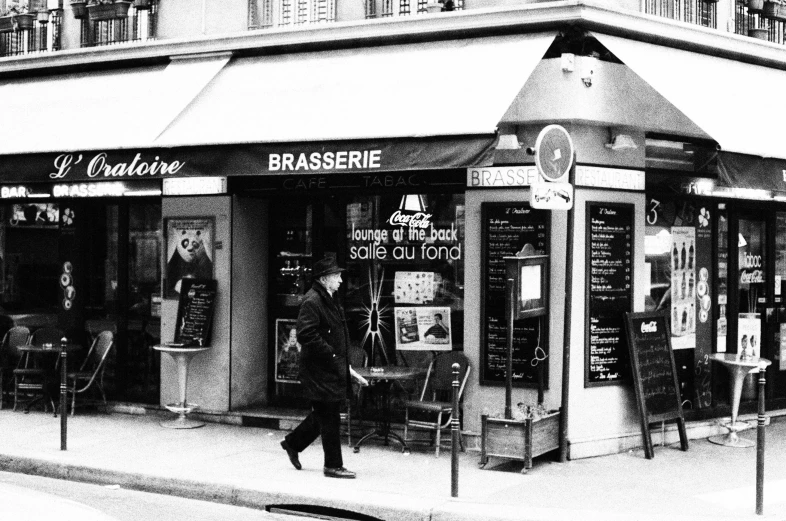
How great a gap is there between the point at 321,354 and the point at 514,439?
2.03m

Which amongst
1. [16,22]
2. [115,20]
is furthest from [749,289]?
[16,22]

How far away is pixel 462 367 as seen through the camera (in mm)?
11148

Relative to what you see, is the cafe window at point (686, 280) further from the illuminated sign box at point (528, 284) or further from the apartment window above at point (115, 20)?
the apartment window above at point (115, 20)

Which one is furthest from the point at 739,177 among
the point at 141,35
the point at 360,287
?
the point at 141,35

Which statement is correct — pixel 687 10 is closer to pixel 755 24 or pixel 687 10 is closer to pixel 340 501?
pixel 755 24

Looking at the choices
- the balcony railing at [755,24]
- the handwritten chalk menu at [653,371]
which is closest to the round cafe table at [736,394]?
the handwritten chalk menu at [653,371]

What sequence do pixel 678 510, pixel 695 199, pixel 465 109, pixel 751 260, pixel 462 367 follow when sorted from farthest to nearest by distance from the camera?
pixel 751 260 < pixel 695 199 < pixel 462 367 < pixel 465 109 < pixel 678 510

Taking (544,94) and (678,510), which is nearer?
(678,510)

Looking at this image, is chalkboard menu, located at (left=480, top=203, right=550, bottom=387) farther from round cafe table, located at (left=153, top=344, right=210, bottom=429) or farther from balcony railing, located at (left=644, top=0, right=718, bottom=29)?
round cafe table, located at (left=153, top=344, right=210, bottom=429)

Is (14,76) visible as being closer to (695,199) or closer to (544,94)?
(544,94)

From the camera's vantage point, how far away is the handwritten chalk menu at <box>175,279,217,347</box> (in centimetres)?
1281

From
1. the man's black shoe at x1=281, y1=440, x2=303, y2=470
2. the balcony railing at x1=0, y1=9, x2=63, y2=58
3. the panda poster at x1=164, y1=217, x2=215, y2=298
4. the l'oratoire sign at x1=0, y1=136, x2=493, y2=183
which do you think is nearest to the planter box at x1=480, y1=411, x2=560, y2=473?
the man's black shoe at x1=281, y1=440, x2=303, y2=470

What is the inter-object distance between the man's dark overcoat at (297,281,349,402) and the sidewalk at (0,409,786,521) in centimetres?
81

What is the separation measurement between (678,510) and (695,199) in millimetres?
4782
